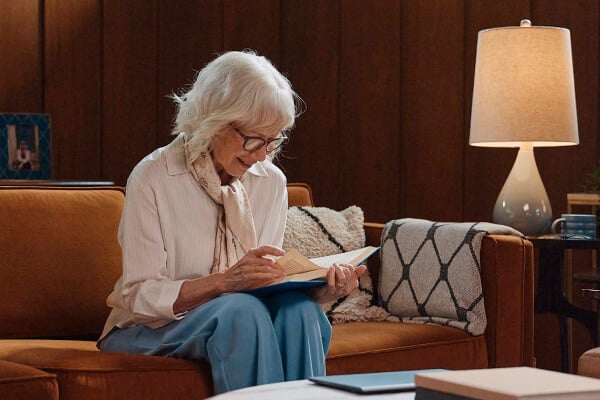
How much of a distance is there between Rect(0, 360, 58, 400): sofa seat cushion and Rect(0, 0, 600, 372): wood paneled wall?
1.82 metres

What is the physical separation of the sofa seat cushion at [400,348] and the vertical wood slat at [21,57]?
160 centimetres

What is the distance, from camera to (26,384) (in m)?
1.99

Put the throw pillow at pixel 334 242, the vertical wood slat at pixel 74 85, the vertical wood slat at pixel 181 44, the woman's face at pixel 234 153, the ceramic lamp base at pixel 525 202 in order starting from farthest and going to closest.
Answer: the vertical wood slat at pixel 181 44 → the vertical wood slat at pixel 74 85 → the ceramic lamp base at pixel 525 202 → the throw pillow at pixel 334 242 → the woman's face at pixel 234 153

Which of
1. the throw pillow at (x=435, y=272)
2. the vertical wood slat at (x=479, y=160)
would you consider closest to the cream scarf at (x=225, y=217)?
→ the throw pillow at (x=435, y=272)

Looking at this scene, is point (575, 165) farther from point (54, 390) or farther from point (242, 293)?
point (54, 390)

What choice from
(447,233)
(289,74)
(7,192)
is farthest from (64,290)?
(289,74)

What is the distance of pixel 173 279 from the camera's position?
233 cm

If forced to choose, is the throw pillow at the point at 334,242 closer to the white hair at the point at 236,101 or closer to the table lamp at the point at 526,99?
the table lamp at the point at 526,99

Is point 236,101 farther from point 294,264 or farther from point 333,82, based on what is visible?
point 333,82

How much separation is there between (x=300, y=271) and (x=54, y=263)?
789mm

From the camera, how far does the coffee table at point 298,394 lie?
1.49 m

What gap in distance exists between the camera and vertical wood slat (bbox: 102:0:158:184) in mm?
3850

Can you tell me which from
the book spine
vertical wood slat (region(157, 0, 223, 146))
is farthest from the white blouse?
vertical wood slat (region(157, 0, 223, 146))

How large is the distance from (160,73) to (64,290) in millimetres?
1548
